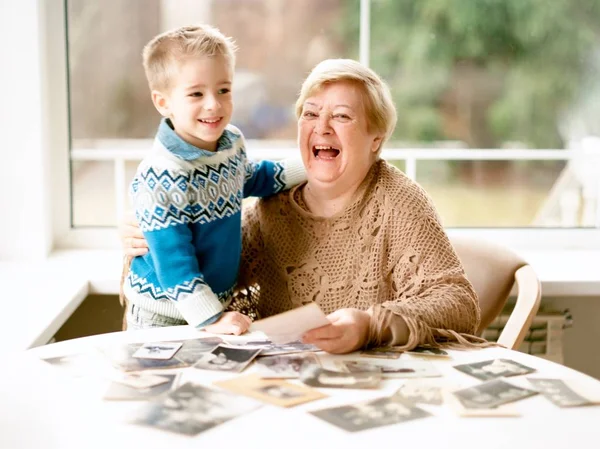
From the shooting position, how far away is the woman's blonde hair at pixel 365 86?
6.61 ft

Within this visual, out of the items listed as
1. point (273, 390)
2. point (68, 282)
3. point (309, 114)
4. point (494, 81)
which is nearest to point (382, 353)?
point (273, 390)

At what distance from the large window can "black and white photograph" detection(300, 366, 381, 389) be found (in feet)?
5.83

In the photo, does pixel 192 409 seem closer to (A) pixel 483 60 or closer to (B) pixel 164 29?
(B) pixel 164 29

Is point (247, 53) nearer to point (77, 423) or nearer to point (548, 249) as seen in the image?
point (548, 249)

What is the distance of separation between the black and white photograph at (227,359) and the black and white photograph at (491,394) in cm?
41

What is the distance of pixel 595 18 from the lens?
10.5 ft

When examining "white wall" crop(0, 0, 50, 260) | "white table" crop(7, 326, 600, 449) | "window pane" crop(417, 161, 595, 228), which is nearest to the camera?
"white table" crop(7, 326, 600, 449)

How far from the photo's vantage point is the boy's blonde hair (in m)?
1.88

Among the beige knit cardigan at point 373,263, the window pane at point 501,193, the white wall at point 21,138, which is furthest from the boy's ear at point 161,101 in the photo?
the window pane at point 501,193

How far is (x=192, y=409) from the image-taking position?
54.9 inches

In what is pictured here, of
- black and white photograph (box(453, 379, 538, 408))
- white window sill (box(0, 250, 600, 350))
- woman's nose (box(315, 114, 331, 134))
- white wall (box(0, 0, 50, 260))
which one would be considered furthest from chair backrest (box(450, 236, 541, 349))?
white wall (box(0, 0, 50, 260))

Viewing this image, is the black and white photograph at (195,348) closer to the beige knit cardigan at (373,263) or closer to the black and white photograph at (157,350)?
the black and white photograph at (157,350)

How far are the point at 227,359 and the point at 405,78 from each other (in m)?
1.90

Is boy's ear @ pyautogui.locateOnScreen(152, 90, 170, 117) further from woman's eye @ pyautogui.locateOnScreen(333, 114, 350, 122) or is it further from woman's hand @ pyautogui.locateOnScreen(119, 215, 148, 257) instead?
woman's eye @ pyautogui.locateOnScreen(333, 114, 350, 122)
